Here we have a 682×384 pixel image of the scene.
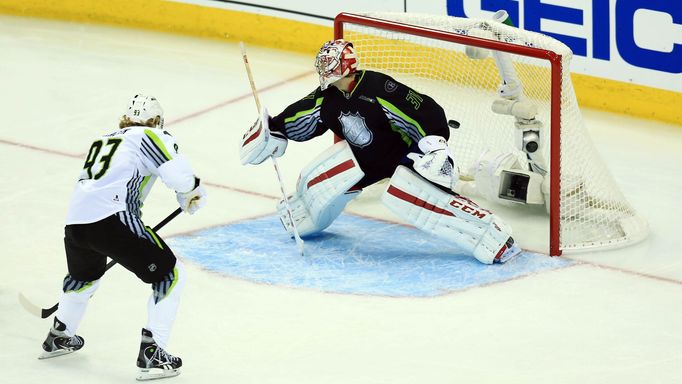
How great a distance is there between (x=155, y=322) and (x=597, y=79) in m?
3.68

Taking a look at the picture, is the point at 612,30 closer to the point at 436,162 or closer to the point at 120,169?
the point at 436,162

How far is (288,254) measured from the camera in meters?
6.60

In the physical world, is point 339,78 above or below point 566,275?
above

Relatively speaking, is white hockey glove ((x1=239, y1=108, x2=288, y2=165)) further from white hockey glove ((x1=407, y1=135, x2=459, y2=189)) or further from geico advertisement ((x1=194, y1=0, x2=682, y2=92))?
geico advertisement ((x1=194, y1=0, x2=682, y2=92))

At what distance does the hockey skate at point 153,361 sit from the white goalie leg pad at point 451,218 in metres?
1.40

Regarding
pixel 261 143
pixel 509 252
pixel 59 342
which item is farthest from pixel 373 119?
pixel 59 342

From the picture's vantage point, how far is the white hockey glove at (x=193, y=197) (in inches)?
212

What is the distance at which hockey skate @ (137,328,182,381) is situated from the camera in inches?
212

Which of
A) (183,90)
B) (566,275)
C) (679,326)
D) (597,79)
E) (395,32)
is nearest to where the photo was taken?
(679,326)

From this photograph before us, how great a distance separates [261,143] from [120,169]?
1.38m

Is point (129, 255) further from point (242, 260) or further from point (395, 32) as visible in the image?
point (395, 32)

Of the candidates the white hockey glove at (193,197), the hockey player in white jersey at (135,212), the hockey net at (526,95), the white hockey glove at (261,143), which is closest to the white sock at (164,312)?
the hockey player in white jersey at (135,212)

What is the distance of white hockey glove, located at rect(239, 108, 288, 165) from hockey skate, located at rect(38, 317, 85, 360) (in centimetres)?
133

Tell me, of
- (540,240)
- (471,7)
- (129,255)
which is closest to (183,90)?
(471,7)
